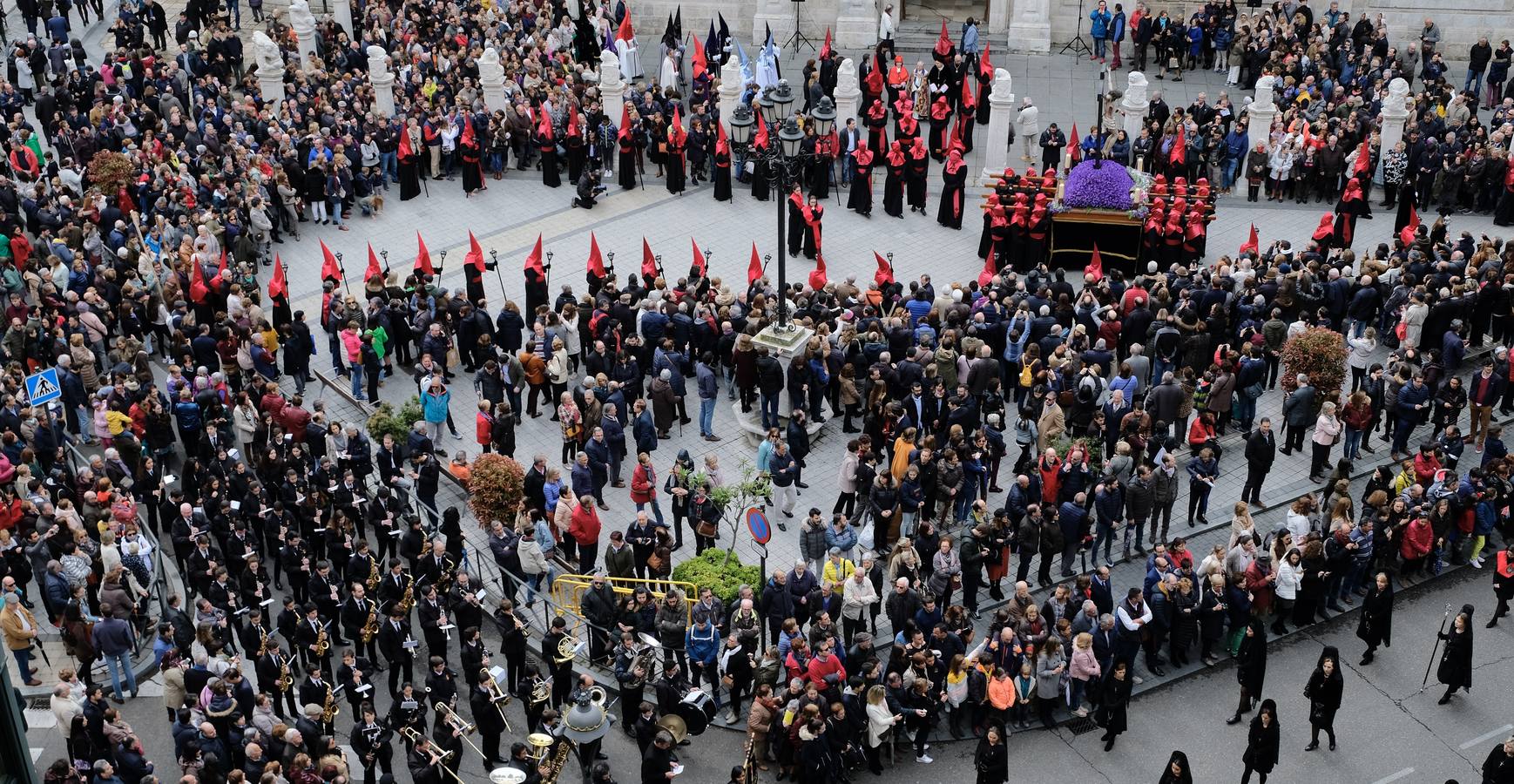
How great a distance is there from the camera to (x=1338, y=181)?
107 feet

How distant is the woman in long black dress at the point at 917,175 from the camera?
105ft

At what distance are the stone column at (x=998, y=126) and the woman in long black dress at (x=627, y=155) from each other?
625 cm

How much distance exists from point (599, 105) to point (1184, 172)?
10.3m

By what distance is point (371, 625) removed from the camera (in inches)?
800

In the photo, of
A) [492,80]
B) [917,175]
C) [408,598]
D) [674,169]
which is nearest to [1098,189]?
[917,175]

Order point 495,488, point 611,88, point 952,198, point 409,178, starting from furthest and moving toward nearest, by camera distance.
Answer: point 611,88 < point 409,178 < point 952,198 < point 495,488

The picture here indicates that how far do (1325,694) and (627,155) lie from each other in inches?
710

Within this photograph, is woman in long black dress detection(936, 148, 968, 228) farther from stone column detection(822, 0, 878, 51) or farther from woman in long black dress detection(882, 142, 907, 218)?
stone column detection(822, 0, 878, 51)

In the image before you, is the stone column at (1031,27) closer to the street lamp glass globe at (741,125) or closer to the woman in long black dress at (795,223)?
the woman in long black dress at (795,223)

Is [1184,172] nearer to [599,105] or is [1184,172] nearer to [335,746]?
[599,105]

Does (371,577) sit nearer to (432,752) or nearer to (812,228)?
(432,752)

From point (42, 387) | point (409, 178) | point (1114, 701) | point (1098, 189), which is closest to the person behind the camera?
point (1114, 701)

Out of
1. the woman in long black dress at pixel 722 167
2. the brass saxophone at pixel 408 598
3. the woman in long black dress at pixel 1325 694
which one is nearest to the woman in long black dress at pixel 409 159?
the woman in long black dress at pixel 722 167

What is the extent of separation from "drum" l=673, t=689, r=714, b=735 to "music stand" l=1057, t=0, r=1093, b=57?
23.8 m
